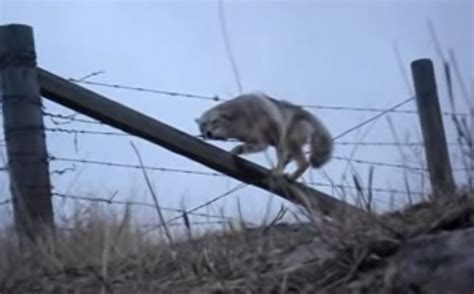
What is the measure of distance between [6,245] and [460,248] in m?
2.01

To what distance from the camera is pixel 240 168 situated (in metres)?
4.82

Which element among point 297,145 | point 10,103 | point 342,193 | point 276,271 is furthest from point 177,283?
point 297,145

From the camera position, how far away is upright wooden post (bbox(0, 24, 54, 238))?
13.7 ft

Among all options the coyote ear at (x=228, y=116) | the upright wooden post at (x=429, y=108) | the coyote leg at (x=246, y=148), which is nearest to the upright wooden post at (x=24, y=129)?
the coyote leg at (x=246, y=148)

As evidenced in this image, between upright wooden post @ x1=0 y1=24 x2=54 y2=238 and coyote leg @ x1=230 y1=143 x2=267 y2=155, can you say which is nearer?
upright wooden post @ x1=0 y1=24 x2=54 y2=238

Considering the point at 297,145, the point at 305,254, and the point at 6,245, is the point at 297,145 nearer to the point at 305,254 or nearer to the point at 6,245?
the point at 6,245

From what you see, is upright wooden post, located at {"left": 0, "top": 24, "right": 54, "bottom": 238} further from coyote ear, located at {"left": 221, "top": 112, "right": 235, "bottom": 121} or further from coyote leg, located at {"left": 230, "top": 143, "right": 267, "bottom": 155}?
coyote ear, located at {"left": 221, "top": 112, "right": 235, "bottom": 121}

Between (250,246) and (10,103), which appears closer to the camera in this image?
(250,246)

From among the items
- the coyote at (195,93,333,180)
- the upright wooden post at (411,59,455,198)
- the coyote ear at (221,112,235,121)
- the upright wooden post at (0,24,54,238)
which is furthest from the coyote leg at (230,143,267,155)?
the upright wooden post at (0,24,54,238)

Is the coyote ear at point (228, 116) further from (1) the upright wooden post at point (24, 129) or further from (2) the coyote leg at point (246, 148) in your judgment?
(1) the upright wooden post at point (24, 129)

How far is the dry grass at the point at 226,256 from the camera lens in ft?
8.84

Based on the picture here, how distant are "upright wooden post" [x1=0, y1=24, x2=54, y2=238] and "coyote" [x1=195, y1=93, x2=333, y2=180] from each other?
1.32 m

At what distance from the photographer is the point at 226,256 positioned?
315 centimetres

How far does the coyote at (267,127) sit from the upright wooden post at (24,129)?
132 centimetres
